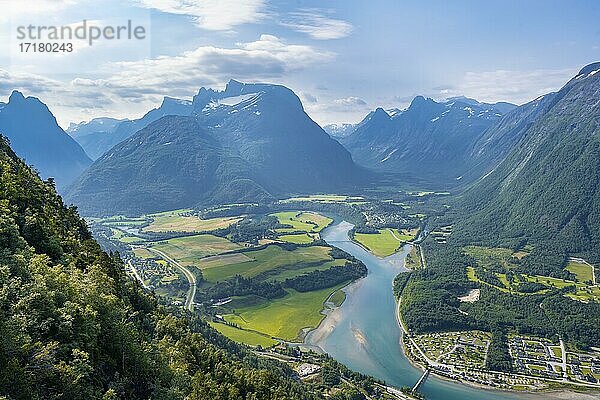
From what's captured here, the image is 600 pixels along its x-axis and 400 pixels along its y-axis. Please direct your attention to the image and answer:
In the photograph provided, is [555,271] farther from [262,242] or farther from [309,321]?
[262,242]

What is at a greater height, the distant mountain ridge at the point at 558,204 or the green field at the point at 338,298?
the distant mountain ridge at the point at 558,204

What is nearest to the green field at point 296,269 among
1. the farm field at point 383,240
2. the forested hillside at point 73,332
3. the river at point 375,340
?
the river at point 375,340

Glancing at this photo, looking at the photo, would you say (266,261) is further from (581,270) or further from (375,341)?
(581,270)

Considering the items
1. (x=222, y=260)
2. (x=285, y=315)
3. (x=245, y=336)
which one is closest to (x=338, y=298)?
(x=285, y=315)

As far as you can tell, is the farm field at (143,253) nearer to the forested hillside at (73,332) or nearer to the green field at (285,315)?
the green field at (285,315)

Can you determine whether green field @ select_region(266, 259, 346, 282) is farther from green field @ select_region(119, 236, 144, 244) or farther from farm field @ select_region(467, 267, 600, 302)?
green field @ select_region(119, 236, 144, 244)
